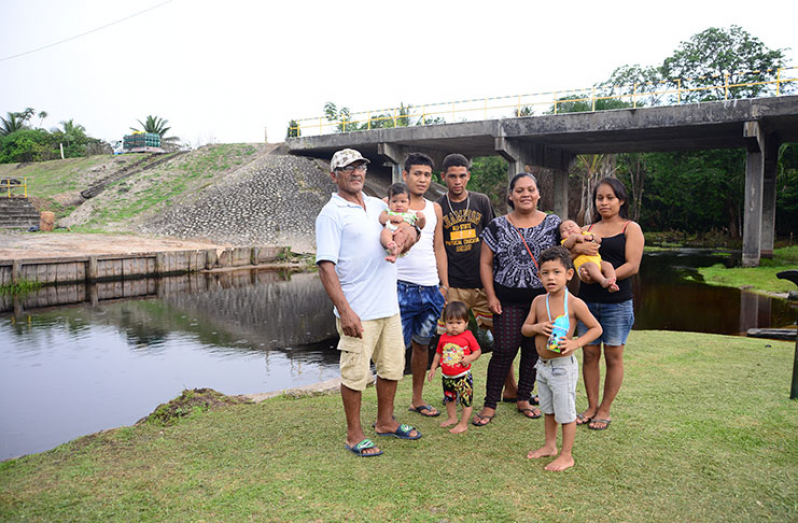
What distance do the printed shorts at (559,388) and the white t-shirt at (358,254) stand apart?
1.13m

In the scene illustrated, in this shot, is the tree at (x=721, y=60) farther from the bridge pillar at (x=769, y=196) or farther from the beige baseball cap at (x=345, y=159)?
A: the beige baseball cap at (x=345, y=159)

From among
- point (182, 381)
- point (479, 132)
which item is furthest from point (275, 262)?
point (182, 381)

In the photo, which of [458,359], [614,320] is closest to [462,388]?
[458,359]

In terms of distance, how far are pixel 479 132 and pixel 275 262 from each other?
10.9m

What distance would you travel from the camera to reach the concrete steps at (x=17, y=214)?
26.3 m

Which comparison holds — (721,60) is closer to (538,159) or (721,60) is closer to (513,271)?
(538,159)

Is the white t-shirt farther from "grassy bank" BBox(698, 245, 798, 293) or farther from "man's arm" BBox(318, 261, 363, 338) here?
"grassy bank" BBox(698, 245, 798, 293)

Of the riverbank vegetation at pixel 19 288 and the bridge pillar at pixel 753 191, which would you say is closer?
the riverbank vegetation at pixel 19 288

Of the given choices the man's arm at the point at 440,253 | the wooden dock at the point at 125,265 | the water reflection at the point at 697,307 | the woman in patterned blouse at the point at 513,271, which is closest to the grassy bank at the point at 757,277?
the water reflection at the point at 697,307

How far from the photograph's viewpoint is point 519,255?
4168 mm

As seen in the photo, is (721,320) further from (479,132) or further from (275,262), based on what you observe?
(275,262)

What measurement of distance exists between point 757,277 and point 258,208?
2283 cm

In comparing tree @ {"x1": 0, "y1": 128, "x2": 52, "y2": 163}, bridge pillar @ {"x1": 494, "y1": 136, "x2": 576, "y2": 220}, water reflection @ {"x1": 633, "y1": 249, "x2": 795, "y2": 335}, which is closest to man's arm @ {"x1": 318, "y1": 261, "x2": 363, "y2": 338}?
water reflection @ {"x1": 633, "y1": 249, "x2": 795, "y2": 335}

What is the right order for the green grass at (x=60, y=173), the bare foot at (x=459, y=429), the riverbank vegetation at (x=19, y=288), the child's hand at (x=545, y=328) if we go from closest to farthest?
the child's hand at (x=545, y=328) < the bare foot at (x=459, y=429) < the riverbank vegetation at (x=19, y=288) < the green grass at (x=60, y=173)
